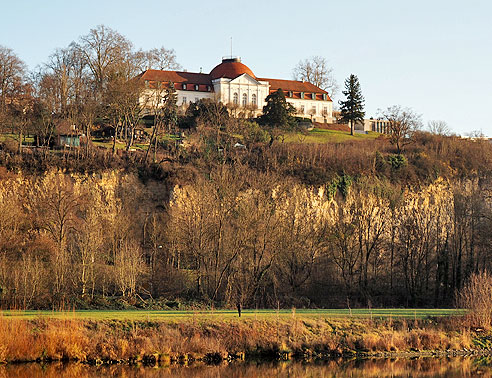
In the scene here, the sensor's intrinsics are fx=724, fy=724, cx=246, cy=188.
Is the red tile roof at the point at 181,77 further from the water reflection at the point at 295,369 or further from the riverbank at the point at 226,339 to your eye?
the water reflection at the point at 295,369

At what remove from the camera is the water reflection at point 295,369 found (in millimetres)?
25306

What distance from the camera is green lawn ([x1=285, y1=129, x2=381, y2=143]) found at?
250 ft

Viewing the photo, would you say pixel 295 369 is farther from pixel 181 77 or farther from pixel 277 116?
pixel 181 77

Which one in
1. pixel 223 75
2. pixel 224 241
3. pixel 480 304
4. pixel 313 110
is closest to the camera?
pixel 480 304

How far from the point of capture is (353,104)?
90.6 m

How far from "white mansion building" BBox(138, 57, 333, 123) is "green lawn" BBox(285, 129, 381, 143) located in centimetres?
826

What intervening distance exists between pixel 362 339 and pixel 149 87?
4635 cm

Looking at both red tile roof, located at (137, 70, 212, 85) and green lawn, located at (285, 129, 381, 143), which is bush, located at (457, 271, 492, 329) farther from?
red tile roof, located at (137, 70, 212, 85)

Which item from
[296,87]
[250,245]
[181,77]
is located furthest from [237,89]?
[250,245]

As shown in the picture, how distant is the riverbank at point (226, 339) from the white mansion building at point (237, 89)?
56.9m

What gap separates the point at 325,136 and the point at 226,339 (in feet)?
182

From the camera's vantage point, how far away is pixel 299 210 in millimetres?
48156

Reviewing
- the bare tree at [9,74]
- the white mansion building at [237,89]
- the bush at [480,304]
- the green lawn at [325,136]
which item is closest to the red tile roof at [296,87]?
the white mansion building at [237,89]

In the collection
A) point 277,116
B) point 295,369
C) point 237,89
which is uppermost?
point 237,89
